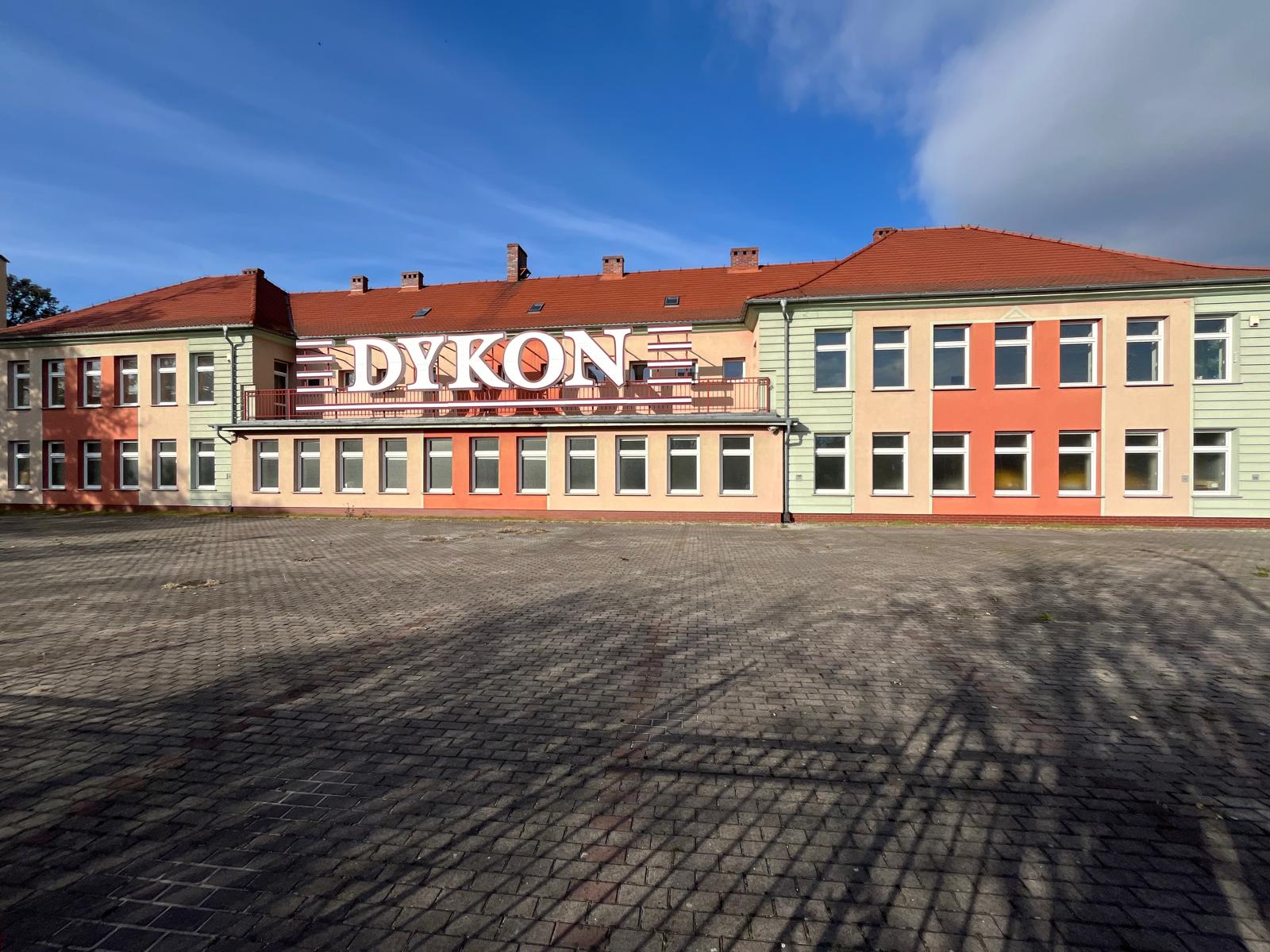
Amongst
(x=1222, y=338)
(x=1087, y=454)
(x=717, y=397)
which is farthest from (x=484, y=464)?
(x=1222, y=338)

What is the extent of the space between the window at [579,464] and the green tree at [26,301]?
47.3m

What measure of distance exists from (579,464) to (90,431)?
64.2 feet

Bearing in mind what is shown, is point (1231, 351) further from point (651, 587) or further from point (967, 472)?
point (651, 587)

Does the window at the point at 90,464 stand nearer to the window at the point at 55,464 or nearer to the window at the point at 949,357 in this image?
the window at the point at 55,464

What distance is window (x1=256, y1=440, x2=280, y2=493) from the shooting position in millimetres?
22391

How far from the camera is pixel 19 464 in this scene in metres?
23.9

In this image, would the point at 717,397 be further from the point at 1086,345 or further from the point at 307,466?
the point at 307,466

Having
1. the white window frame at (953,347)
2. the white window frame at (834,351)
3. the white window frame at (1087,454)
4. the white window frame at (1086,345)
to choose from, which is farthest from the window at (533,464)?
the white window frame at (1086,345)

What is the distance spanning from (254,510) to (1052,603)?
80.1 ft

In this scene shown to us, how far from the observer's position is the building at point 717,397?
57.6 ft

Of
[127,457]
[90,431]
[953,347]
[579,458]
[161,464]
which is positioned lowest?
[161,464]

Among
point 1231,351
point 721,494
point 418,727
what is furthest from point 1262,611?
point 1231,351

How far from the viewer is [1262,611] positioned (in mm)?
7297

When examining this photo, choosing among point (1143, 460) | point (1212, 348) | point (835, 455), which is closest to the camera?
point (1212, 348)
